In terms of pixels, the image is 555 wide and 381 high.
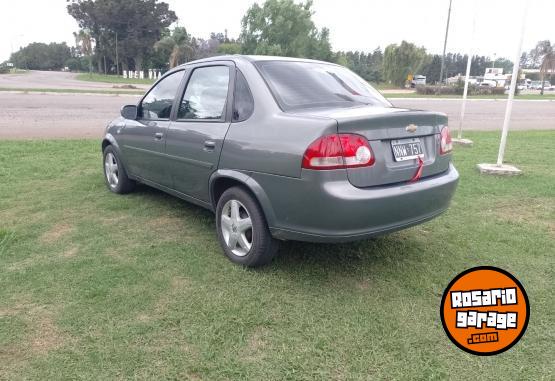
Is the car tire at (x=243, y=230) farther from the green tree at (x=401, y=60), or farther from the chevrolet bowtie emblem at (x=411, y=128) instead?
the green tree at (x=401, y=60)

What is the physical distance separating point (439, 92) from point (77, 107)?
33.0m

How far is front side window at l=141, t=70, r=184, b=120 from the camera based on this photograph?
178 inches

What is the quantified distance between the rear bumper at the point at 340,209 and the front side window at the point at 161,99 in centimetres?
187

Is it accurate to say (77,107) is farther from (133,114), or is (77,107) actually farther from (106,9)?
(106,9)

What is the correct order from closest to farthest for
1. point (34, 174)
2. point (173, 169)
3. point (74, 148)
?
point (173, 169)
point (34, 174)
point (74, 148)

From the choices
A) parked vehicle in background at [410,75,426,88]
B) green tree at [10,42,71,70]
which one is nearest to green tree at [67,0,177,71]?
parked vehicle in background at [410,75,426,88]

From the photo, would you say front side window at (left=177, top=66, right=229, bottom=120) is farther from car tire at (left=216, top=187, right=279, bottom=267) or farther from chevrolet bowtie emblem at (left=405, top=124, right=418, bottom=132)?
chevrolet bowtie emblem at (left=405, top=124, right=418, bottom=132)

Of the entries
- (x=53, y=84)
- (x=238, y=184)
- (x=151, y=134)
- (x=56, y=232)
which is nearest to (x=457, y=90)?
(x=53, y=84)

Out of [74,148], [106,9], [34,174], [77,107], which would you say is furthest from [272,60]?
[106,9]

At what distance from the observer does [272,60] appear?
388 cm

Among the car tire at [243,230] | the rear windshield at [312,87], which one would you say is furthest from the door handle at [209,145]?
the rear windshield at [312,87]

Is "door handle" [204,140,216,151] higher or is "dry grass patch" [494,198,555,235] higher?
"door handle" [204,140,216,151]

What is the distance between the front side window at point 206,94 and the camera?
151 inches

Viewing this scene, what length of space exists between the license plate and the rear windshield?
64 cm
